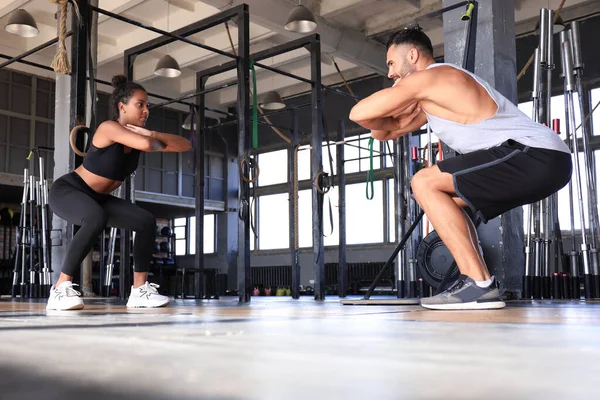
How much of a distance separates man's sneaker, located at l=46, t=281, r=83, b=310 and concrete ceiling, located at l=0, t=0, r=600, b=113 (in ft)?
23.9

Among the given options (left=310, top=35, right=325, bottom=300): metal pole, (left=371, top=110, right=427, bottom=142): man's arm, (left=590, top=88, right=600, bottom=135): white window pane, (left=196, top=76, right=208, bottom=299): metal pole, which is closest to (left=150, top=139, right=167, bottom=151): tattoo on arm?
(left=371, top=110, right=427, bottom=142): man's arm

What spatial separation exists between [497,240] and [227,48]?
932 centimetres

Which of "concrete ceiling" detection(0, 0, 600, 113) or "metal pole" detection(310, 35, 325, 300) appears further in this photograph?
"concrete ceiling" detection(0, 0, 600, 113)

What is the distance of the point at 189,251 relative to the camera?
56.6ft

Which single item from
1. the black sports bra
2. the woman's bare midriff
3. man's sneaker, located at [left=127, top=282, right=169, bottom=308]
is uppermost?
the black sports bra

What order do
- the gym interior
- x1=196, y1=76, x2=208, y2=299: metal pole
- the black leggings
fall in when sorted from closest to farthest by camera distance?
the gym interior → the black leggings → x1=196, y1=76, x2=208, y2=299: metal pole

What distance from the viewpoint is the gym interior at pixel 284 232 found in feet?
1.85

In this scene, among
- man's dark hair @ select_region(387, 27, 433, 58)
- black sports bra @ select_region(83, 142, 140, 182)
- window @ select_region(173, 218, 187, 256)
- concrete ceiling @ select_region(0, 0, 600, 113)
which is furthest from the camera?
window @ select_region(173, 218, 187, 256)

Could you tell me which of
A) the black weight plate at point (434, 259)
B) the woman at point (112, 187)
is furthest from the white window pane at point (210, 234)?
the woman at point (112, 187)

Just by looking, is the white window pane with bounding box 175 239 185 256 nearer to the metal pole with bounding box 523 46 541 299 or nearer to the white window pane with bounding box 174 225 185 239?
the white window pane with bounding box 174 225 185 239

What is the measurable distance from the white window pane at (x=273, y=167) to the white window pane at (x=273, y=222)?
0.37 m

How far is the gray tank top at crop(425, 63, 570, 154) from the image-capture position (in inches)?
91.3

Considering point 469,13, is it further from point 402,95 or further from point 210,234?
point 210,234

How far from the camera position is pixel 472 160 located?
2.36 m
